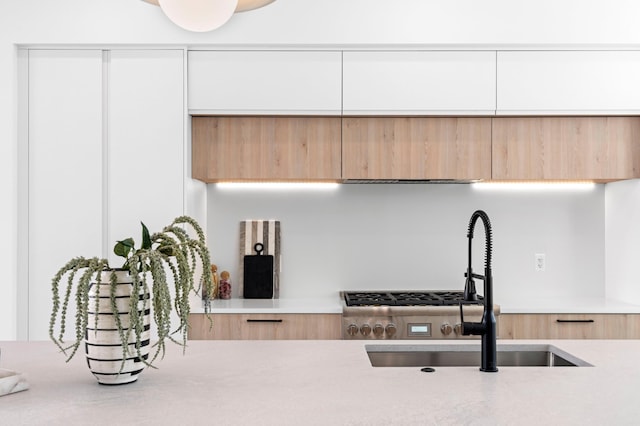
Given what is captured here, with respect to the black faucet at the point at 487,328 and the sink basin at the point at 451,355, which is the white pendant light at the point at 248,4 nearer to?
the black faucet at the point at 487,328

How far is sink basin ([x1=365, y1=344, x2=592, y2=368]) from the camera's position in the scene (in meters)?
2.18

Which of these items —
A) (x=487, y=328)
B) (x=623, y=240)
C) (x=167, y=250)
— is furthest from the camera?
(x=623, y=240)

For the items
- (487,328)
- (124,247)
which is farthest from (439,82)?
(124,247)

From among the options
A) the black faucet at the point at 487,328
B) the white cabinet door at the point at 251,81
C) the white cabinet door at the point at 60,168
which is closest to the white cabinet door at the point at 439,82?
the white cabinet door at the point at 251,81

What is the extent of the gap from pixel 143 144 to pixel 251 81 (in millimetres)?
713

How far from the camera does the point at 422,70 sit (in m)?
3.53

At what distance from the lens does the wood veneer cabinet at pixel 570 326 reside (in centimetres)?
339

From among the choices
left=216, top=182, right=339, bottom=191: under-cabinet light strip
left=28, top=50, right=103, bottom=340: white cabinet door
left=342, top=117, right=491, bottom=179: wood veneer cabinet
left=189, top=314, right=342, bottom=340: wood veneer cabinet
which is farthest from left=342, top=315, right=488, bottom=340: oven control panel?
left=28, top=50, right=103, bottom=340: white cabinet door

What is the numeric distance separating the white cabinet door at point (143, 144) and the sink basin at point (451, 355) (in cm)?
169

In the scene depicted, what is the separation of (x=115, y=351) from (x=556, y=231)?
3184 mm

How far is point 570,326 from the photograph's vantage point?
3396 millimetres

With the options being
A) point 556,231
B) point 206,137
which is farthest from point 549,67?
point 206,137

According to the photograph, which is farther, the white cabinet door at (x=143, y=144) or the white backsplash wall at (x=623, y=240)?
the white backsplash wall at (x=623, y=240)

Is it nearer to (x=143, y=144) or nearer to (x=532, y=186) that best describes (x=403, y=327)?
(x=532, y=186)
